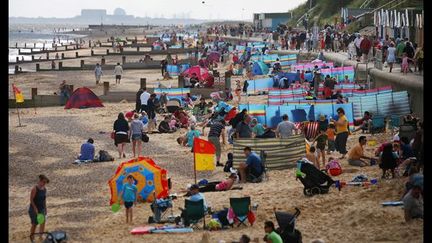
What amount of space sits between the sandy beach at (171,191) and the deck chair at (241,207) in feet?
0.59

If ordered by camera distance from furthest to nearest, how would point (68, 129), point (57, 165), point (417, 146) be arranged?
point (68, 129), point (57, 165), point (417, 146)

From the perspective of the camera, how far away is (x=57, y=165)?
845 inches

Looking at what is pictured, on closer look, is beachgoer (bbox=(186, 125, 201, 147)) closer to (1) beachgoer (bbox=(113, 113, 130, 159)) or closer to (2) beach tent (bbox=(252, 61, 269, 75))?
(1) beachgoer (bbox=(113, 113, 130, 159))

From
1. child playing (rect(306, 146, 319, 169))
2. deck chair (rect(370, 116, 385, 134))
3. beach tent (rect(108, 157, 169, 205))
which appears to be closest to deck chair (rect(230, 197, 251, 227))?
beach tent (rect(108, 157, 169, 205))

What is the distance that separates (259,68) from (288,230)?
28.6m

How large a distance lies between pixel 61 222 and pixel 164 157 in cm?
663

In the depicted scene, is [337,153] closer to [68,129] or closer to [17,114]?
[68,129]

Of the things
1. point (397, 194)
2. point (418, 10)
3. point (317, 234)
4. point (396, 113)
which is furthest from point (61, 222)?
point (418, 10)

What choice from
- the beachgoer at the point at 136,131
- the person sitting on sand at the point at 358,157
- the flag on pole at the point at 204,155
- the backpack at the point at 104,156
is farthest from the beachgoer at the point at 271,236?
the backpack at the point at 104,156

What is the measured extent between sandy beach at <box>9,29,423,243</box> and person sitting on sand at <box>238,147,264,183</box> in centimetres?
25

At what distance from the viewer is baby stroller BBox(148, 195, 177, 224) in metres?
14.8

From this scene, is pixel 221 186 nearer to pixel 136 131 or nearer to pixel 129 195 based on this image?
pixel 129 195

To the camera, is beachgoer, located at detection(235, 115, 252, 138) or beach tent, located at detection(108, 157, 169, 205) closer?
beach tent, located at detection(108, 157, 169, 205)

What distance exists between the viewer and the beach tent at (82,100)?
32219 millimetres
